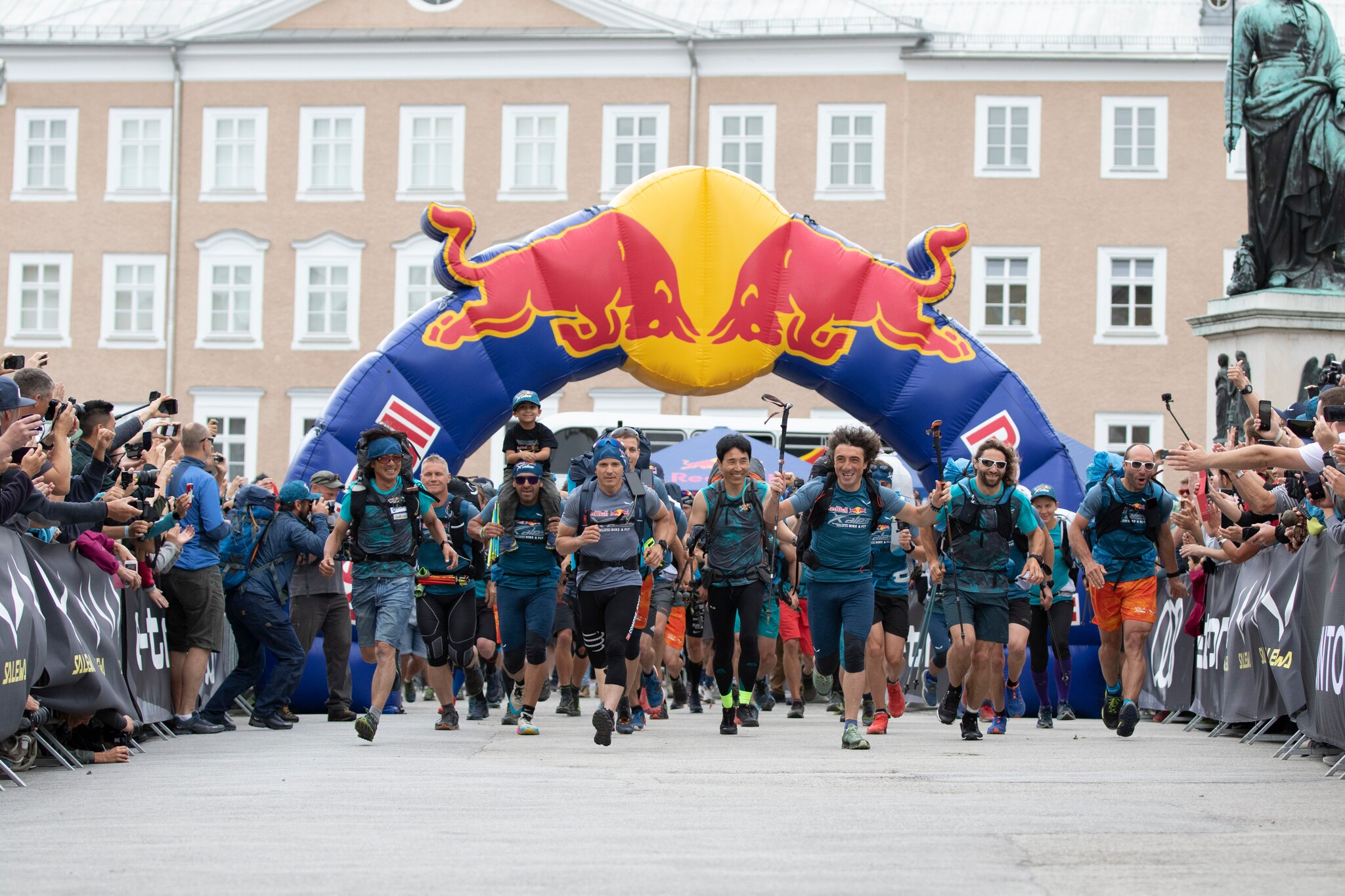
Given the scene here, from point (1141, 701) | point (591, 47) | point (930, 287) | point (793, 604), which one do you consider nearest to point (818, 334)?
point (930, 287)

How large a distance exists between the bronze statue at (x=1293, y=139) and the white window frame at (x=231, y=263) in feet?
85.3

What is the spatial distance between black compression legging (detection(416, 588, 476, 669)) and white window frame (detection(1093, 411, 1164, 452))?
2624cm

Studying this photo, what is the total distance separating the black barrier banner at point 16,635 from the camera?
8562mm

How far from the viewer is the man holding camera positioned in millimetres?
12062

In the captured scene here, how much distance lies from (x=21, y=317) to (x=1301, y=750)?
110 feet

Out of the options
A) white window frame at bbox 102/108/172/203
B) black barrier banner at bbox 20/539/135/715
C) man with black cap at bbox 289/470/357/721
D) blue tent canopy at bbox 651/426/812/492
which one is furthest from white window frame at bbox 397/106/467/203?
black barrier banner at bbox 20/539/135/715

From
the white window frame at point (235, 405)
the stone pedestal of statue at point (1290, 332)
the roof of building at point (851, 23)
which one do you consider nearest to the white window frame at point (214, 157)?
the roof of building at point (851, 23)

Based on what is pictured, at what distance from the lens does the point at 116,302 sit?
3891 cm

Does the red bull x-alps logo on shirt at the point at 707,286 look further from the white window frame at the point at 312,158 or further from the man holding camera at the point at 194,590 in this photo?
the white window frame at the point at 312,158

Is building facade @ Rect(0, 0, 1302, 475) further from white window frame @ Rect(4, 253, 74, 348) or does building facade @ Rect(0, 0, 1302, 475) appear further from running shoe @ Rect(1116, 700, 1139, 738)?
running shoe @ Rect(1116, 700, 1139, 738)

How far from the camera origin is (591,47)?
37.8 meters

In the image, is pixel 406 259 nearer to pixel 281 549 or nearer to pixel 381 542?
pixel 281 549

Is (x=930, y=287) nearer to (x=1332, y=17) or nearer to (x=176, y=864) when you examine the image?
(x=176, y=864)

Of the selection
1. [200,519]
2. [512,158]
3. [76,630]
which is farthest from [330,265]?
[76,630]
